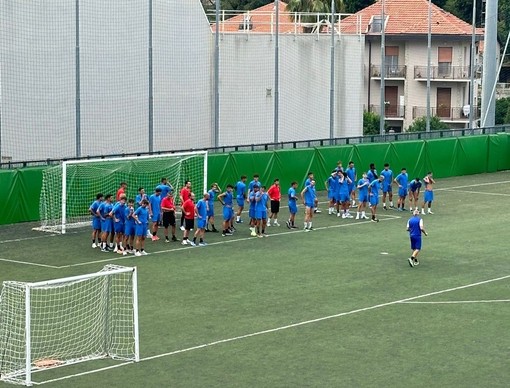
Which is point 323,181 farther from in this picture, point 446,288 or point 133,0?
point 446,288

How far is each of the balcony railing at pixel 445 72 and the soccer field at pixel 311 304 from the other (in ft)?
121

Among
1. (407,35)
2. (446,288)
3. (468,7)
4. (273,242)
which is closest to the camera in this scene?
(446,288)

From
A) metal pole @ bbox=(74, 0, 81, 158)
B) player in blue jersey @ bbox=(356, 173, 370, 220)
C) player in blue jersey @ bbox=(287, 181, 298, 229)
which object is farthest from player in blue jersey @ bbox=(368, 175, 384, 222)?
metal pole @ bbox=(74, 0, 81, 158)

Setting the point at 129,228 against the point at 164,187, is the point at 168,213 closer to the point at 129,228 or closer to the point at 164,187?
the point at 164,187

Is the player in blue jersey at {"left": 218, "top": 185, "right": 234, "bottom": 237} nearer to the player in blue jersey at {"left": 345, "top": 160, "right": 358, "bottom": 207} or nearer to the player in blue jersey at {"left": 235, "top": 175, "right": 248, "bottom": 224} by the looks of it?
the player in blue jersey at {"left": 235, "top": 175, "right": 248, "bottom": 224}

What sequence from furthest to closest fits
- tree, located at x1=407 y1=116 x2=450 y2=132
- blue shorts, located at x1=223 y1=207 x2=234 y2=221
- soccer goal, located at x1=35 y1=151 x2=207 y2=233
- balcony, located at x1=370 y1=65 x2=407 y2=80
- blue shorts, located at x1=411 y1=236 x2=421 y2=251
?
balcony, located at x1=370 y1=65 x2=407 y2=80 < tree, located at x1=407 y1=116 x2=450 y2=132 < soccer goal, located at x1=35 y1=151 x2=207 y2=233 < blue shorts, located at x1=223 y1=207 x2=234 y2=221 < blue shorts, located at x1=411 y1=236 x2=421 y2=251

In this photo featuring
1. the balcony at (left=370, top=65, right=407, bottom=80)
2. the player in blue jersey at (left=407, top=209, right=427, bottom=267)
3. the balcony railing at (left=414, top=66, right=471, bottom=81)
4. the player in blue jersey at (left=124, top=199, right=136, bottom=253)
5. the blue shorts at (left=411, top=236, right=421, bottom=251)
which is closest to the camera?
the player in blue jersey at (left=407, top=209, right=427, bottom=267)

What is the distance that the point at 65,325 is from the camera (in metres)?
23.1

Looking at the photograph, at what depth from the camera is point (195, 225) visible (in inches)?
1442

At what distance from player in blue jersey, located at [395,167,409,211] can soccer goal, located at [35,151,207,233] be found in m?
6.51

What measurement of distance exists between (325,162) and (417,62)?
3153 cm

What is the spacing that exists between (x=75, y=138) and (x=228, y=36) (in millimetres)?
9550

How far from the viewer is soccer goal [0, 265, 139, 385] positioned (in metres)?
20.0

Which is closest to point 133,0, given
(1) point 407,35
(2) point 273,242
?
(2) point 273,242
